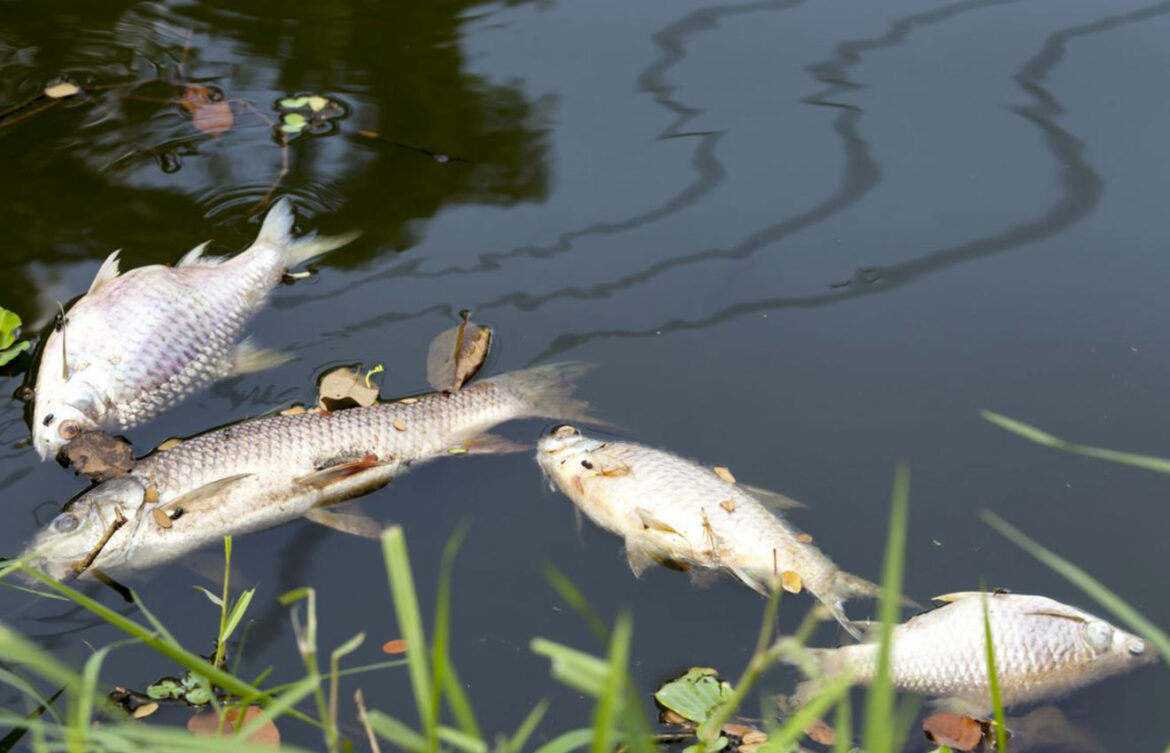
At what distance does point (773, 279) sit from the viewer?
4.03m

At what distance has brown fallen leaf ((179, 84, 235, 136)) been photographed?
4758 millimetres

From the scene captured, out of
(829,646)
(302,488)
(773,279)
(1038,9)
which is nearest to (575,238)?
(773,279)

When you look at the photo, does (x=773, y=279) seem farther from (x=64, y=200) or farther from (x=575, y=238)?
(x=64, y=200)

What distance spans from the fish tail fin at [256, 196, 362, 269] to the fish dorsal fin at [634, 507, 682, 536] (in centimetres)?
172

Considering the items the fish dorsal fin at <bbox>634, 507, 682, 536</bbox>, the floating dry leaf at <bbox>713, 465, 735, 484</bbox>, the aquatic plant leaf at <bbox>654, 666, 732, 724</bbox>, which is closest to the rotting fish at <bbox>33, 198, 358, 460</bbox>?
the fish dorsal fin at <bbox>634, 507, 682, 536</bbox>

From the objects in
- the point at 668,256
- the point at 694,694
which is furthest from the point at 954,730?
the point at 668,256

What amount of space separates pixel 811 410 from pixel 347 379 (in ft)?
4.90

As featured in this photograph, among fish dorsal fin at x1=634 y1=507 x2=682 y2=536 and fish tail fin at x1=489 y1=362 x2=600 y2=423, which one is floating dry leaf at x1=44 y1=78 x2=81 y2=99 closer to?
fish tail fin at x1=489 y1=362 x2=600 y2=423

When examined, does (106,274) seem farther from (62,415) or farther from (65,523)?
(65,523)

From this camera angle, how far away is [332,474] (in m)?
3.33

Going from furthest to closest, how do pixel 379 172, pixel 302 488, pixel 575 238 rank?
1. pixel 379 172
2. pixel 575 238
3. pixel 302 488

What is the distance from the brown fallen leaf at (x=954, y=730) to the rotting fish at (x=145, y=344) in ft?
7.56

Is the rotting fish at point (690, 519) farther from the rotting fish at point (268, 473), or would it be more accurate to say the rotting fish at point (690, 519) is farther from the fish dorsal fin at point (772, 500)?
the rotting fish at point (268, 473)

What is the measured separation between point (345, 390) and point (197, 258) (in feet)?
2.94
